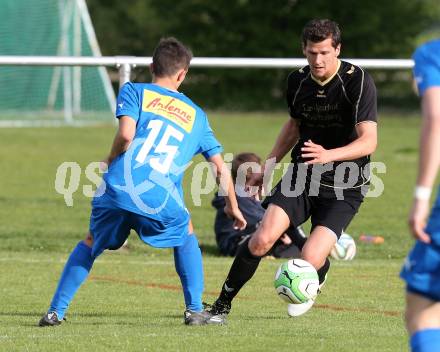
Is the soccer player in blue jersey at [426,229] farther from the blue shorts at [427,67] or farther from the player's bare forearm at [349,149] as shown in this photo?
→ the player's bare forearm at [349,149]

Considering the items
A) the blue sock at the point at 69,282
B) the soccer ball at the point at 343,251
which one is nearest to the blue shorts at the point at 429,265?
the blue sock at the point at 69,282

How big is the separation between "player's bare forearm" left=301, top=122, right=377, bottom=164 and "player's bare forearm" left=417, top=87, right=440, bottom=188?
2.41 metres

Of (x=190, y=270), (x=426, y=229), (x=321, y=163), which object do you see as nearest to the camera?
(x=426, y=229)

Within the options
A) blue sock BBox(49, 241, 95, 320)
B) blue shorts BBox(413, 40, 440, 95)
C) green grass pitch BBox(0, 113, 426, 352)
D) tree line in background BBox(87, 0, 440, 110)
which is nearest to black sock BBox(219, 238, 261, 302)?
green grass pitch BBox(0, 113, 426, 352)

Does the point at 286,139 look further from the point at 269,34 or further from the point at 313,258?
the point at 269,34

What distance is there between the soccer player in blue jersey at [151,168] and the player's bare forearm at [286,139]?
0.61m

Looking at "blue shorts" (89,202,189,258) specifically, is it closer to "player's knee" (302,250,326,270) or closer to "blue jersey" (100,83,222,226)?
"blue jersey" (100,83,222,226)

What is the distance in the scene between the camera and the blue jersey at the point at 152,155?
6562mm

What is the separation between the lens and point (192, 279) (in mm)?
6980

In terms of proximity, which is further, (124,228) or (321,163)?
(321,163)

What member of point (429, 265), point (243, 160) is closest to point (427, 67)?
point (429, 265)

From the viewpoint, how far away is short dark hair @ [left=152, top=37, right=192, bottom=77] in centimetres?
666

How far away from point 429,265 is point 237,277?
3011 millimetres

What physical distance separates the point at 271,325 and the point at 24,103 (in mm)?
29114
